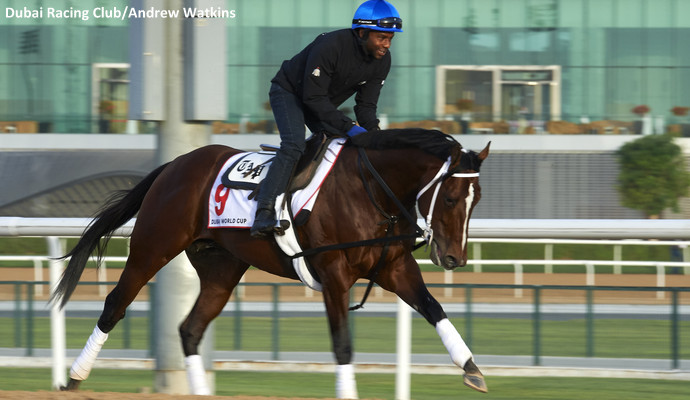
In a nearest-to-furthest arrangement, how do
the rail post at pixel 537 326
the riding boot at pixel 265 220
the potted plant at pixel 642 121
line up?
the riding boot at pixel 265 220 < the rail post at pixel 537 326 < the potted plant at pixel 642 121

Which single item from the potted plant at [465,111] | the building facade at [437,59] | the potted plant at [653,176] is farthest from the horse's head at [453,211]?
the building facade at [437,59]

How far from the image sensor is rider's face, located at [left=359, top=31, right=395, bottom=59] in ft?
16.3

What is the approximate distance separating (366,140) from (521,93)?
21.9 m

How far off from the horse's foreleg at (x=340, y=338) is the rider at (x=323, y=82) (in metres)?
0.42

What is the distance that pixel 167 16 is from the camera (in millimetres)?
5734

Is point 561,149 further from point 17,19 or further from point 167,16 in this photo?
point 167,16

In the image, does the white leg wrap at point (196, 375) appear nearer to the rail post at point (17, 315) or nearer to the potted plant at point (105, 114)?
the rail post at point (17, 315)

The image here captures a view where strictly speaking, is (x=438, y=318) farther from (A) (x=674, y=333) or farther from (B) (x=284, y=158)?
(A) (x=674, y=333)

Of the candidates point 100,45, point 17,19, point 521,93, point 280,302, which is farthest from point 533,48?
point 280,302

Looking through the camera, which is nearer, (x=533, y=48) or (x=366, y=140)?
(x=366, y=140)

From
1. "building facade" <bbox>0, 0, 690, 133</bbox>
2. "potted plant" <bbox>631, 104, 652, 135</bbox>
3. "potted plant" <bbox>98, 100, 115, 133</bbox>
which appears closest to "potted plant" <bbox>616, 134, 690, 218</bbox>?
"potted plant" <bbox>631, 104, 652, 135</bbox>

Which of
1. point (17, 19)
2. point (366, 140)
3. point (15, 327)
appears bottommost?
point (15, 327)

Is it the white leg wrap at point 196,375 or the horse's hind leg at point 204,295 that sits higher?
the horse's hind leg at point 204,295

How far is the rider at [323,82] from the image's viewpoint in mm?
4945
